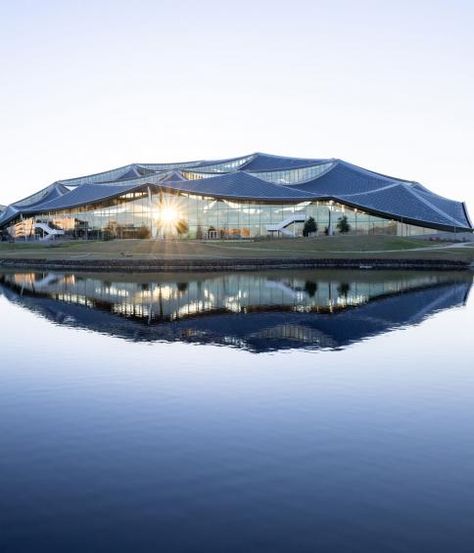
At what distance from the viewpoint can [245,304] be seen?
136ft

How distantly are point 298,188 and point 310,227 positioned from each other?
10284 mm

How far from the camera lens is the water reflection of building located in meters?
30.6

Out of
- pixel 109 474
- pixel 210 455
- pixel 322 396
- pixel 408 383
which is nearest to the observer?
pixel 109 474

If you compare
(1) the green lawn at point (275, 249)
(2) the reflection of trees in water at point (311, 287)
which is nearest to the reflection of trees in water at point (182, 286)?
(2) the reflection of trees in water at point (311, 287)

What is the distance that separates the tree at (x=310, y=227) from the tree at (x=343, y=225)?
3758 mm

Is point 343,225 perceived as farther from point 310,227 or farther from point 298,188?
point 298,188

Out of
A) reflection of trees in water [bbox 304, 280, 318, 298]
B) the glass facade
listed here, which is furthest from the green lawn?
reflection of trees in water [bbox 304, 280, 318, 298]

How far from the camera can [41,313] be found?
38375 mm

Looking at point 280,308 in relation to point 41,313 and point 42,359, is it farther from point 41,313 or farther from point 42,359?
point 42,359

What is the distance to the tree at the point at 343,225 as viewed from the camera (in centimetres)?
10138

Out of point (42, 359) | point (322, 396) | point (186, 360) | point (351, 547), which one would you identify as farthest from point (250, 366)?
point (351, 547)

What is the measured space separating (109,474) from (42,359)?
12.8 metres

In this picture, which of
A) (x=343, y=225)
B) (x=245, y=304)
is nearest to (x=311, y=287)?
(x=245, y=304)

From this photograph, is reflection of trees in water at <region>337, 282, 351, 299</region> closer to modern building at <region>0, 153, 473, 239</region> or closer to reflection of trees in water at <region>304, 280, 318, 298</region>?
reflection of trees in water at <region>304, 280, 318, 298</region>
